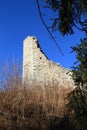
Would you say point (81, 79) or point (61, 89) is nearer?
point (81, 79)

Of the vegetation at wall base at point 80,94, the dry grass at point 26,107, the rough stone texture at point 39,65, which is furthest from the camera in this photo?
the rough stone texture at point 39,65

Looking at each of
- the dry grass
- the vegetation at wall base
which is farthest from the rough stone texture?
the vegetation at wall base

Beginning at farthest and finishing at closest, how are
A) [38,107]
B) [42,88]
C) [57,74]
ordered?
[57,74], [42,88], [38,107]

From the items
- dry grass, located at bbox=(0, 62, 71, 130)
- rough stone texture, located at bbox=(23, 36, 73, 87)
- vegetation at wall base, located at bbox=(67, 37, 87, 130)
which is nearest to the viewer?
vegetation at wall base, located at bbox=(67, 37, 87, 130)

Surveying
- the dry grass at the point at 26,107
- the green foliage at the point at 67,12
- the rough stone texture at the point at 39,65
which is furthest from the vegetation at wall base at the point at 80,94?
the rough stone texture at the point at 39,65

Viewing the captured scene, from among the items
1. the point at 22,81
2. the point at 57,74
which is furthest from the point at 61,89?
the point at 57,74

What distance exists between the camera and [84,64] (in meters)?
5.14

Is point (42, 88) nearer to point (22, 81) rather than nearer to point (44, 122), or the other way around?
point (22, 81)

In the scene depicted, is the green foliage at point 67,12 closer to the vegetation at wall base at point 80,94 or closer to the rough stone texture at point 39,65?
the vegetation at wall base at point 80,94

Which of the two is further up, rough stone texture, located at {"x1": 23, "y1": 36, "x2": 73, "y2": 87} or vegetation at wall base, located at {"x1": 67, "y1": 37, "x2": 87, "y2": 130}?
rough stone texture, located at {"x1": 23, "y1": 36, "x2": 73, "y2": 87}

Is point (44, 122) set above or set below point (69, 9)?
below

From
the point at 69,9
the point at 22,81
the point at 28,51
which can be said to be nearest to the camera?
the point at 69,9

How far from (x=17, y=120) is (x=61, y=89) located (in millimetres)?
3270

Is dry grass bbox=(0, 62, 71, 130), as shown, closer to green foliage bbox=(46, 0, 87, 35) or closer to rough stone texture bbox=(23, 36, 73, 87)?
green foliage bbox=(46, 0, 87, 35)
